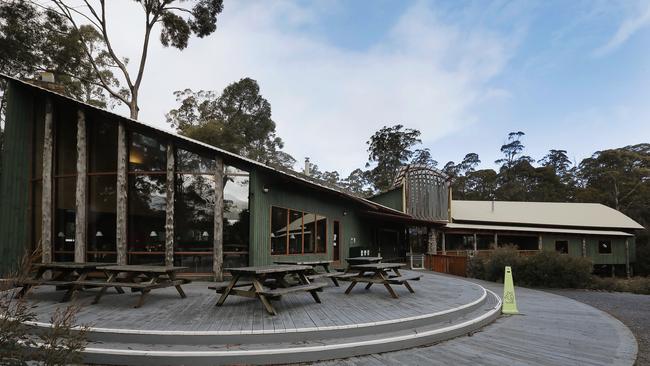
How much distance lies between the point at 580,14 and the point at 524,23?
5.74 feet

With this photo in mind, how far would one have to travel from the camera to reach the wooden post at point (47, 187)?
9984mm

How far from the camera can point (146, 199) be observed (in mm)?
10164

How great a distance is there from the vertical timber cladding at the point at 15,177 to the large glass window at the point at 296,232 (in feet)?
21.0

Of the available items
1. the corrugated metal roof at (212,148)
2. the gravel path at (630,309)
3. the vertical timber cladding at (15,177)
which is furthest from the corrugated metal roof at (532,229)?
the vertical timber cladding at (15,177)

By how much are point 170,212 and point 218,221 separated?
3.97 ft

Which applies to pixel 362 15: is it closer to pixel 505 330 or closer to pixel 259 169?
pixel 259 169

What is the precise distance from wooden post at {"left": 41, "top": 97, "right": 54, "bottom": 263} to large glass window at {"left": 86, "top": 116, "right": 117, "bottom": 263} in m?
0.98

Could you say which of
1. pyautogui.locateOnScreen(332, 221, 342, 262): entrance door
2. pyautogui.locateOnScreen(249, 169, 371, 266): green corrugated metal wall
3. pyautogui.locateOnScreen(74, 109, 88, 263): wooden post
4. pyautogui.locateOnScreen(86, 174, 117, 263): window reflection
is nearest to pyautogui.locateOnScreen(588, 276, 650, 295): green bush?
pyautogui.locateOnScreen(249, 169, 371, 266): green corrugated metal wall

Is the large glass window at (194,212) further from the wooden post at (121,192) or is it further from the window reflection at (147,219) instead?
the wooden post at (121,192)

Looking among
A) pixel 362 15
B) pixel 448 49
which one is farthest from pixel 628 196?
pixel 362 15

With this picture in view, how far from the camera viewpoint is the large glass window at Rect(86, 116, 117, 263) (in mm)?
10031

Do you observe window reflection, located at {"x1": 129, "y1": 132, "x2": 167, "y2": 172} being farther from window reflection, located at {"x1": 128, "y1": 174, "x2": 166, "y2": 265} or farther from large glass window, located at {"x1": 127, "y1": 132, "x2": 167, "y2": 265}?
window reflection, located at {"x1": 128, "y1": 174, "x2": 166, "y2": 265}

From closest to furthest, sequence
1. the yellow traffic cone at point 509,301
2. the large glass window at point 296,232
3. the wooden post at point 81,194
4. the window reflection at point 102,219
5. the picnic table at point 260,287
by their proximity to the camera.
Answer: the picnic table at point 260,287, the yellow traffic cone at point 509,301, the wooden post at point 81,194, the window reflection at point 102,219, the large glass window at point 296,232

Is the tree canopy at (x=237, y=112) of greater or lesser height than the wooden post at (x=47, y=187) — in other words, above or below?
above
